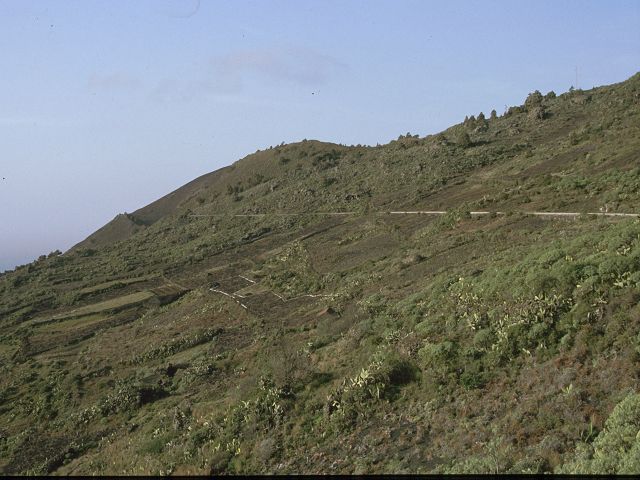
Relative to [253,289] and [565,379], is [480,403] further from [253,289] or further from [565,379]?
[253,289]

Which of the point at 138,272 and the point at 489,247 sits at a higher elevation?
the point at 138,272

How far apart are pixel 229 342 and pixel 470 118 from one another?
64894 millimetres

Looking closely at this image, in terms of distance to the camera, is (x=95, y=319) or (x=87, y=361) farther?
(x=95, y=319)

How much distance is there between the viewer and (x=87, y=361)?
3297 cm

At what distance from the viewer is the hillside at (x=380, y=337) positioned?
37.6 feet

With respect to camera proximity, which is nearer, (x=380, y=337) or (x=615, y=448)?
(x=615, y=448)

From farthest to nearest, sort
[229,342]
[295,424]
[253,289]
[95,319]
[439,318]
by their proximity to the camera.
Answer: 1. [95,319]
2. [253,289]
3. [229,342]
4. [439,318]
5. [295,424]

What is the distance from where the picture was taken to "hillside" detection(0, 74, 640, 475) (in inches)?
452

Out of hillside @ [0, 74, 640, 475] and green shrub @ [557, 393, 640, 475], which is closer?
green shrub @ [557, 393, 640, 475]

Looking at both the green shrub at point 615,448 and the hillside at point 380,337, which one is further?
the hillside at point 380,337

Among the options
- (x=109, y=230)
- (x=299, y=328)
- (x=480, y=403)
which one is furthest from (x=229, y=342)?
(x=109, y=230)

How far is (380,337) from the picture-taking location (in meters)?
18.9

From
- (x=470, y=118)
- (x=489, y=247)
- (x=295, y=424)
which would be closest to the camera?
(x=295, y=424)

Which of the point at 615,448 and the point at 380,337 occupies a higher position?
the point at 380,337
